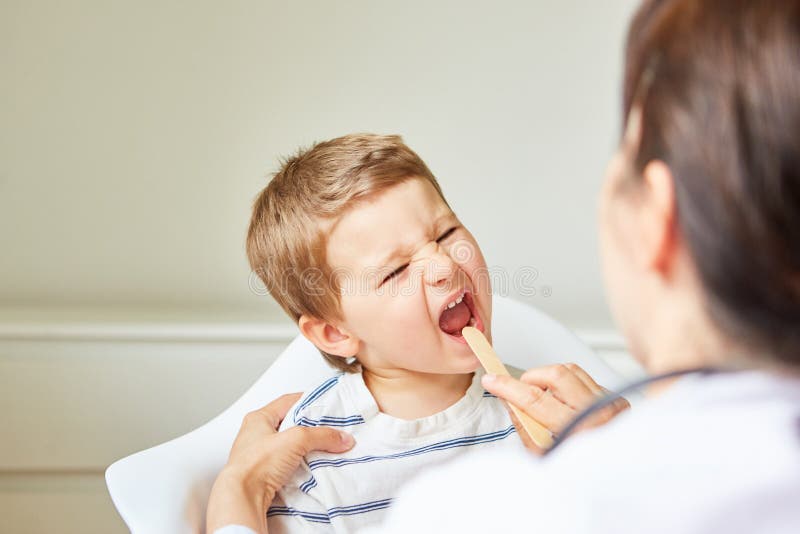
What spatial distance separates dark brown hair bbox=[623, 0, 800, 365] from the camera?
40cm

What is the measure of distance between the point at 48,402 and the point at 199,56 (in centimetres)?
67

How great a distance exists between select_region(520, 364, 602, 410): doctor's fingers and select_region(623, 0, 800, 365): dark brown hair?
1.28 ft

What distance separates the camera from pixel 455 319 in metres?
0.96

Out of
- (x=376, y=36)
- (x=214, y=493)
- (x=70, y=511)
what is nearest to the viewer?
(x=214, y=493)

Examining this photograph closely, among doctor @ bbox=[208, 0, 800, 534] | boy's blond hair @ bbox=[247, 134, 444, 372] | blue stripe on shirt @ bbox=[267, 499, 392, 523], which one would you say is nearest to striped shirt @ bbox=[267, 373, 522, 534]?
blue stripe on shirt @ bbox=[267, 499, 392, 523]

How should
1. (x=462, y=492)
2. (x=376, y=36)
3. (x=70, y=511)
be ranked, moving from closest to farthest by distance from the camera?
(x=462, y=492)
(x=376, y=36)
(x=70, y=511)

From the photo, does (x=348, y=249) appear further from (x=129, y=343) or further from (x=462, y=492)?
(x=129, y=343)

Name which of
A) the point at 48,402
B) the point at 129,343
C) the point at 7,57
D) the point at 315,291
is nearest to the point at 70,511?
the point at 48,402

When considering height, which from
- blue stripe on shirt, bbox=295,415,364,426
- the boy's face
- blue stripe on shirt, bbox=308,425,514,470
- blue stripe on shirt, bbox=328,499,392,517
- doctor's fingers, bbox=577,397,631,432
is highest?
the boy's face

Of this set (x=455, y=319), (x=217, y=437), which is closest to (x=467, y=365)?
(x=455, y=319)

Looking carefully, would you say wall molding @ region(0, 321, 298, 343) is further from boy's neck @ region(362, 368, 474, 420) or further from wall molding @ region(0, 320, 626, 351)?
boy's neck @ region(362, 368, 474, 420)

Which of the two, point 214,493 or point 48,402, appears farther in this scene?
point 48,402

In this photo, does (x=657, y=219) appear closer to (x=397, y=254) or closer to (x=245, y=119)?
(x=397, y=254)

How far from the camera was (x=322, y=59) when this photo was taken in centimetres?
150
